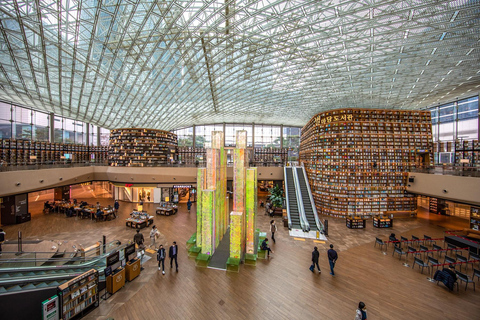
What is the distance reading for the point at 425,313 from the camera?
5188 millimetres

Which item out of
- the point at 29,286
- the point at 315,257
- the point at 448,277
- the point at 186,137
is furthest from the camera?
the point at 186,137

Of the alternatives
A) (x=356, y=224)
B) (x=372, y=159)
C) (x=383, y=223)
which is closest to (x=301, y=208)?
(x=356, y=224)

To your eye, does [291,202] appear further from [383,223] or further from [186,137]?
[186,137]

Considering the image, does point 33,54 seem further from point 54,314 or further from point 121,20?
point 54,314

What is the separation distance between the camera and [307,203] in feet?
45.4

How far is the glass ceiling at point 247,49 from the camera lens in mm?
9742

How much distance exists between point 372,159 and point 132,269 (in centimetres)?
1614

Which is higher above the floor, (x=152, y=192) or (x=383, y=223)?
(x=152, y=192)

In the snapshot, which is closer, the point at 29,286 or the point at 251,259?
the point at 29,286

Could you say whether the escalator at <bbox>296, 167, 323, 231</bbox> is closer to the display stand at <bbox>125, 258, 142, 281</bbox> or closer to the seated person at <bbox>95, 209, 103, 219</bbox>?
the display stand at <bbox>125, 258, 142, 281</bbox>

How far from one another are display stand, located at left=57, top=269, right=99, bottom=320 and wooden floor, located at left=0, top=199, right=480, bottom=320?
0.31 meters

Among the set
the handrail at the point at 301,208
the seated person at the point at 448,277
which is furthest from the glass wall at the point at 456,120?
the seated person at the point at 448,277

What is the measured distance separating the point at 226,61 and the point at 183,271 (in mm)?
16471

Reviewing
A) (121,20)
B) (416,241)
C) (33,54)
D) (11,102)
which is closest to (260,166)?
(416,241)
